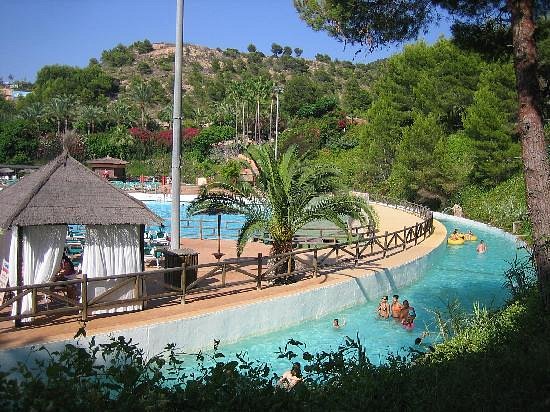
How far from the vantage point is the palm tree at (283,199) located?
45.4ft

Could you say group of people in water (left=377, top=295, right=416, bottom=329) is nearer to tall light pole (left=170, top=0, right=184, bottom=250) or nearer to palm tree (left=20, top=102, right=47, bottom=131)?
tall light pole (left=170, top=0, right=184, bottom=250)

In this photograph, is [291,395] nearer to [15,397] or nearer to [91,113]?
[15,397]

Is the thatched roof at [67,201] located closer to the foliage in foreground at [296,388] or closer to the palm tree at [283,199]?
the palm tree at [283,199]

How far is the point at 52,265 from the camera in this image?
393 inches

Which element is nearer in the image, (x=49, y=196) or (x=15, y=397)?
(x=15, y=397)

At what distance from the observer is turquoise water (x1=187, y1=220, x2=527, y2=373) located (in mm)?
10828

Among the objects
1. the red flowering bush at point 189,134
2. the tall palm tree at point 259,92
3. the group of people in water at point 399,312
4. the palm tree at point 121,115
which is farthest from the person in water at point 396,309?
the palm tree at point 121,115

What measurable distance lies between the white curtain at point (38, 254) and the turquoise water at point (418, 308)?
11.2 feet

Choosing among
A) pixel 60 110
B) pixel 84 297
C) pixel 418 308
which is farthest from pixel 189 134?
pixel 84 297

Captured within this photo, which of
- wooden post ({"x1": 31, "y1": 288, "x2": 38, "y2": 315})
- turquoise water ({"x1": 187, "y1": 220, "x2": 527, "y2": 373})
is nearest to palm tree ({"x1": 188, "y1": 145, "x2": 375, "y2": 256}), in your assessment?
turquoise water ({"x1": 187, "y1": 220, "x2": 527, "y2": 373})

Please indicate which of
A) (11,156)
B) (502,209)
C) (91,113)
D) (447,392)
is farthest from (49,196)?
(91,113)

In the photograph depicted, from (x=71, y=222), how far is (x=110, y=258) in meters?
1.14

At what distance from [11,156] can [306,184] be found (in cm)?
4995

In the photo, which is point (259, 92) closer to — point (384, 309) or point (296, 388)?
point (384, 309)
